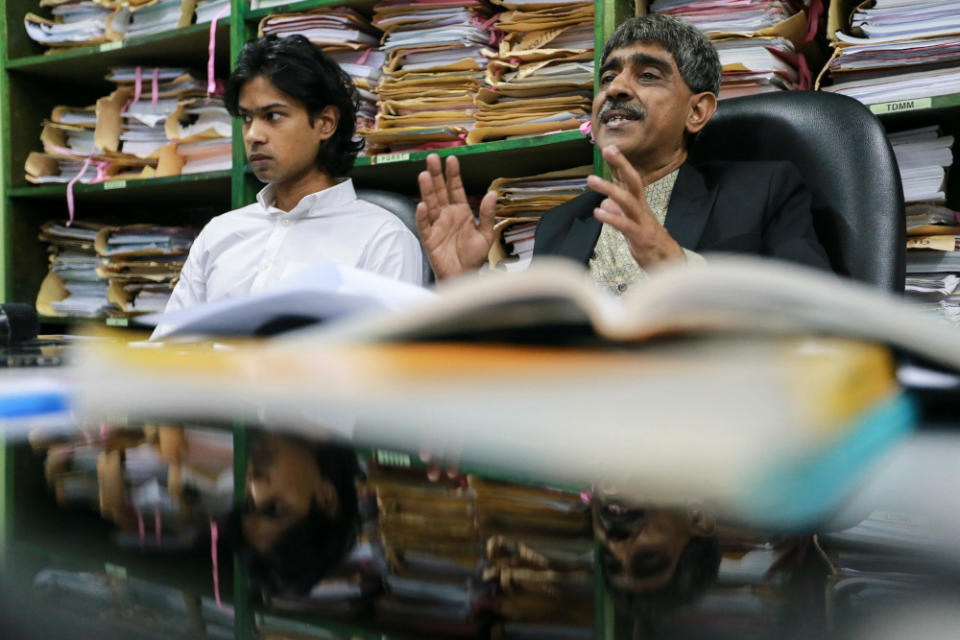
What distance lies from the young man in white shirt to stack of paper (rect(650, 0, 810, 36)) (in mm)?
753

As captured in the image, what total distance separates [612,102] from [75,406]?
1266 mm

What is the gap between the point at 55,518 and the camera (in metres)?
0.20

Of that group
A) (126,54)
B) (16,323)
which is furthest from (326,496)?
(126,54)

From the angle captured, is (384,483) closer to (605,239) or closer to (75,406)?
(75,406)

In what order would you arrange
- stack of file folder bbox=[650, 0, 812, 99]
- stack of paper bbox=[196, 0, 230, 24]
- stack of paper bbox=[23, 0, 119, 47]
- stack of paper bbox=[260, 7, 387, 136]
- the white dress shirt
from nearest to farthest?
stack of file folder bbox=[650, 0, 812, 99] < the white dress shirt < stack of paper bbox=[260, 7, 387, 136] < stack of paper bbox=[196, 0, 230, 24] < stack of paper bbox=[23, 0, 119, 47]

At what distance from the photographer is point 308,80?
1.76 metres

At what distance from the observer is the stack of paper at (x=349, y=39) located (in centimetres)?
195

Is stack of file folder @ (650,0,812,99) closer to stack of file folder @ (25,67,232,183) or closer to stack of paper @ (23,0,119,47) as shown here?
stack of file folder @ (25,67,232,183)

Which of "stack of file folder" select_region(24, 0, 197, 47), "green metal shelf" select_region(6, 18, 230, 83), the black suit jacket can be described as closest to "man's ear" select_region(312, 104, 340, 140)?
"green metal shelf" select_region(6, 18, 230, 83)

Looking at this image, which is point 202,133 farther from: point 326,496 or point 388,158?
point 326,496

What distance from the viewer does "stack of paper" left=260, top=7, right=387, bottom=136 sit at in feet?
6.39

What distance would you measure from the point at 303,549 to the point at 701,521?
9 centimetres

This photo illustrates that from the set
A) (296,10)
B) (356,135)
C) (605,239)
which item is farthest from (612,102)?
(296,10)

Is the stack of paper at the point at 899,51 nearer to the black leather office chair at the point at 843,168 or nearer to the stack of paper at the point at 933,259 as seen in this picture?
the stack of paper at the point at 933,259
